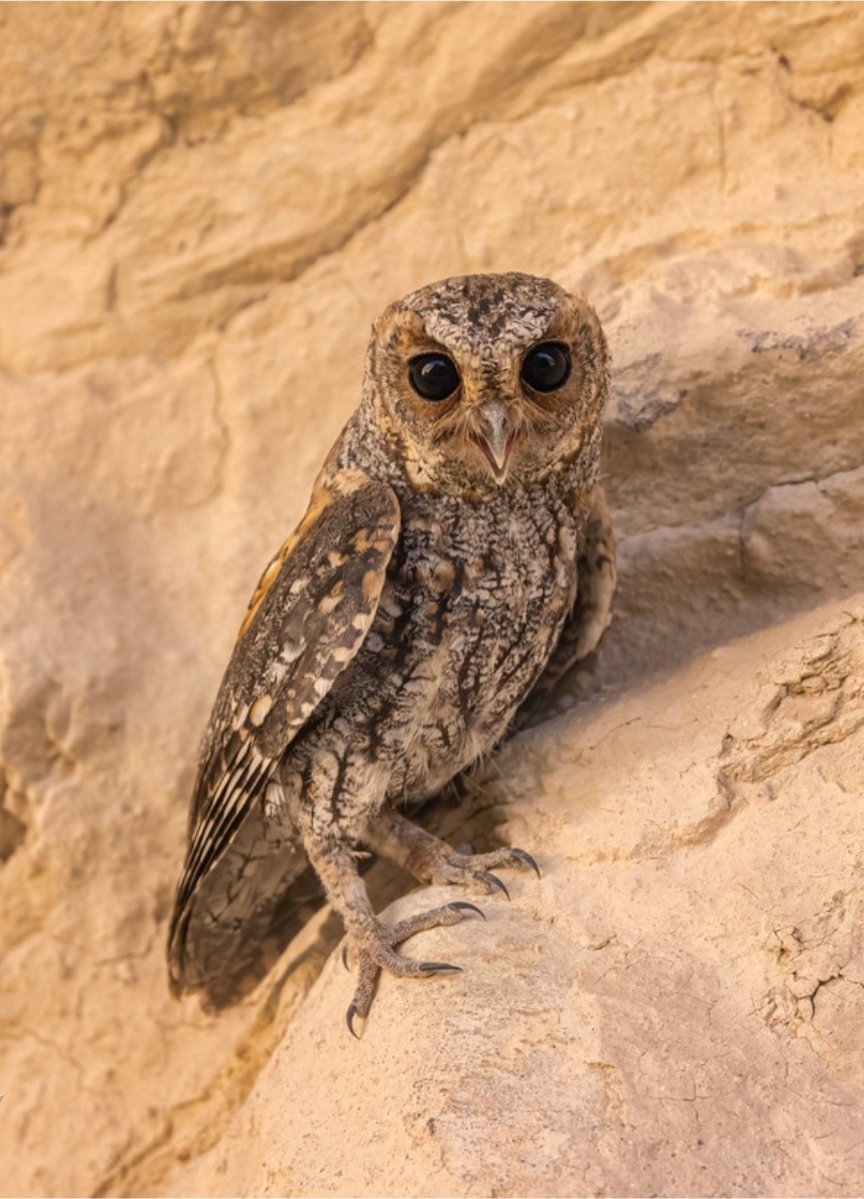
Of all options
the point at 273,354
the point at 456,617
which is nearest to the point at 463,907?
the point at 456,617

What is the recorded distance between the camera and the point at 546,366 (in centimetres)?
248

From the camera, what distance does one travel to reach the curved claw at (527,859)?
260cm

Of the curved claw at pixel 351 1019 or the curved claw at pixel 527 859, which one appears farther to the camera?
the curved claw at pixel 527 859

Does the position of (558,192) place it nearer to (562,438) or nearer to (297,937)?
(562,438)

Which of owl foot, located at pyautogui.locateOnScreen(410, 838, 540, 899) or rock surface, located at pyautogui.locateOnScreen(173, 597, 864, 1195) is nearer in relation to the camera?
rock surface, located at pyautogui.locateOnScreen(173, 597, 864, 1195)

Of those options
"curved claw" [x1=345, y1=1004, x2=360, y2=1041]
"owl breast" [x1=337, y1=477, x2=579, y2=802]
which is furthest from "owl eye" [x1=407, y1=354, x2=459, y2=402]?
"curved claw" [x1=345, y1=1004, x2=360, y2=1041]

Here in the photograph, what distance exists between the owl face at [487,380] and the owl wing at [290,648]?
158 millimetres

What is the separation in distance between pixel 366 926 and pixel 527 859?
13.3 inches

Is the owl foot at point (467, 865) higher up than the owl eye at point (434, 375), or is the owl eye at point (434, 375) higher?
the owl eye at point (434, 375)

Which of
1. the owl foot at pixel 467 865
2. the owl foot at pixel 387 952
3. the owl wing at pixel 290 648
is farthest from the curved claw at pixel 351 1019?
the owl wing at pixel 290 648

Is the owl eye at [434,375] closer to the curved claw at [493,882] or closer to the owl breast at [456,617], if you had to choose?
the owl breast at [456,617]

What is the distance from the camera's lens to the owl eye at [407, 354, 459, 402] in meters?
2.45

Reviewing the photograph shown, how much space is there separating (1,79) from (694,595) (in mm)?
2123

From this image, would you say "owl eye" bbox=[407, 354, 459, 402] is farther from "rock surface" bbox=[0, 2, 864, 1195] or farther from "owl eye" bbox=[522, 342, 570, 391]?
"rock surface" bbox=[0, 2, 864, 1195]
